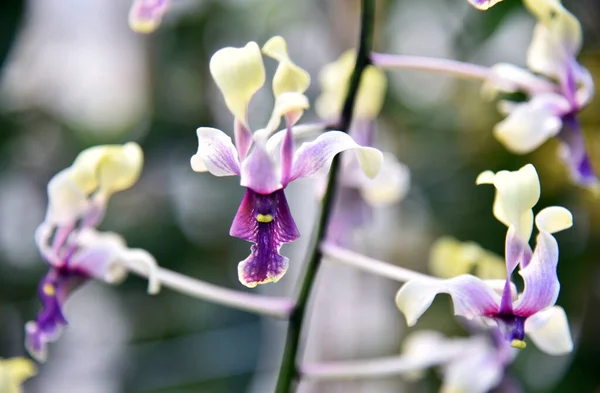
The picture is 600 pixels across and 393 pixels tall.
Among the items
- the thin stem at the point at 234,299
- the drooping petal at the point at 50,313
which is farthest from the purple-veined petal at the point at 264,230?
the drooping petal at the point at 50,313

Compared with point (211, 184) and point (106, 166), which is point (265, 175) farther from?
point (211, 184)

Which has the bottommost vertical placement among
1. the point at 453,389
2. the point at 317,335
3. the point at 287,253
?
the point at 287,253

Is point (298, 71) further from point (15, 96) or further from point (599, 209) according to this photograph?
point (15, 96)

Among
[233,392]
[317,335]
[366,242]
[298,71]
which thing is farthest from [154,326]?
[298,71]

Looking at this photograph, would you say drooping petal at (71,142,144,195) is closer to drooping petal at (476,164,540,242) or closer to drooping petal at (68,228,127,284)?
drooping petal at (68,228,127,284)

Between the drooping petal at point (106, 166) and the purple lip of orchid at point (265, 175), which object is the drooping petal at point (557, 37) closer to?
the purple lip of orchid at point (265, 175)

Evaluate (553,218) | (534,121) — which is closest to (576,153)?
(534,121)

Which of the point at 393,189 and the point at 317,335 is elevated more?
the point at 393,189
